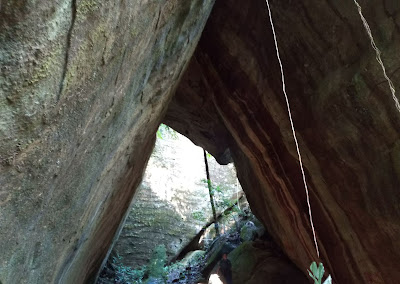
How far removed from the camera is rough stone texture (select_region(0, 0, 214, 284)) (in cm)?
149

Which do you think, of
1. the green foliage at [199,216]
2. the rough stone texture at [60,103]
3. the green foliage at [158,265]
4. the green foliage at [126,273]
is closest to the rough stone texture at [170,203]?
the green foliage at [199,216]

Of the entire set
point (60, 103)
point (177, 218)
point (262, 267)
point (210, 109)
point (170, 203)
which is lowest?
point (60, 103)

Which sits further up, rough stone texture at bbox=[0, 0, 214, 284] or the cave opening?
the cave opening

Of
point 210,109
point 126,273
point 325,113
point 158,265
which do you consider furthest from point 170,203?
point 325,113

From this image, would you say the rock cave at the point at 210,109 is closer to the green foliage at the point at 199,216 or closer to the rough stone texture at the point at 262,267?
the rough stone texture at the point at 262,267

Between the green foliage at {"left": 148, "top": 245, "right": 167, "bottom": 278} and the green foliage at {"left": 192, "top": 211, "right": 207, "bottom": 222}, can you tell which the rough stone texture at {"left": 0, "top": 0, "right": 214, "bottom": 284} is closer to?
the green foliage at {"left": 148, "top": 245, "right": 167, "bottom": 278}

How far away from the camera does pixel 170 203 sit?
1381 centimetres

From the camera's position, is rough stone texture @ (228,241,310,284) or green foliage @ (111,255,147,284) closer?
rough stone texture @ (228,241,310,284)

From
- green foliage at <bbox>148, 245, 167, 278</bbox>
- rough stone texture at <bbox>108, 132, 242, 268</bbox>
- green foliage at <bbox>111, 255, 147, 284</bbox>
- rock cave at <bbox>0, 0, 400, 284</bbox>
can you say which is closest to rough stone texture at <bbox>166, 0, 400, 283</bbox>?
rock cave at <bbox>0, 0, 400, 284</bbox>

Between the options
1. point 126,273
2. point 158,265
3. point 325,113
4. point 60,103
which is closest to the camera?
point 60,103

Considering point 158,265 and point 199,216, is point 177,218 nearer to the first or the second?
point 199,216

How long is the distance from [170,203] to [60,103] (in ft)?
40.4

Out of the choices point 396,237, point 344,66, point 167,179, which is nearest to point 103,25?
point 344,66

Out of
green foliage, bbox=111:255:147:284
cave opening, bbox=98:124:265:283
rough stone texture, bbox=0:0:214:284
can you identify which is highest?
cave opening, bbox=98:124:265:283
